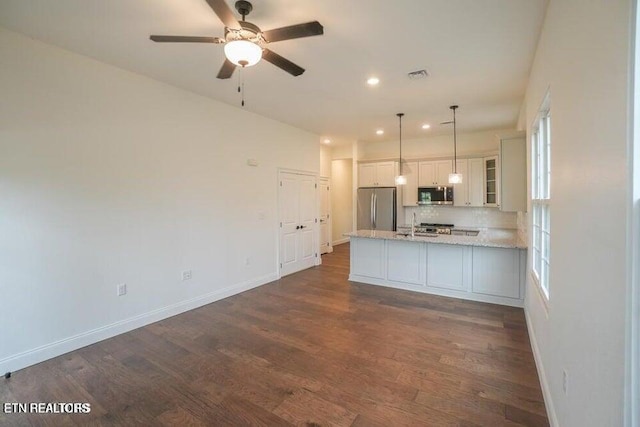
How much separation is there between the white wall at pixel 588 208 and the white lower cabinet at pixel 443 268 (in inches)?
85.7

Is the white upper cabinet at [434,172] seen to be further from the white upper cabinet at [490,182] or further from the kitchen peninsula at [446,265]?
the kitchen peninsula at [446,265]

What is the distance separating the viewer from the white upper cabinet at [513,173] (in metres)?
3.93

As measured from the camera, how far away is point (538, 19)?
2.41 m

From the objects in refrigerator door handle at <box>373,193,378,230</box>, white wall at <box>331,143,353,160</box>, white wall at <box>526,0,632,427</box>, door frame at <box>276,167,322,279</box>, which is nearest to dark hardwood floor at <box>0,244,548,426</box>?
white wall at <box>526,0,632,427</box>

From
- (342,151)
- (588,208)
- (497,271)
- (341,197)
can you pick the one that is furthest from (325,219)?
(588,208)

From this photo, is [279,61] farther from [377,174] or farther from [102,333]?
[377,174]

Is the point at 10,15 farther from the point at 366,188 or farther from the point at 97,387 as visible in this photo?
the point at 366,188

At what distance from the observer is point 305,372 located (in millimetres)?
2559

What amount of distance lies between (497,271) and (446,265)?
2.15 ft

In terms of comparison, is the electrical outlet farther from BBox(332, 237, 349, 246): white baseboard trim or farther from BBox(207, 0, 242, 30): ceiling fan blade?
BBox(332, 237, 349, 246): white baseboard trim

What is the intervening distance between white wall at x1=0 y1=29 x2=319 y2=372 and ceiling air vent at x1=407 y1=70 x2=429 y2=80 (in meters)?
2.35

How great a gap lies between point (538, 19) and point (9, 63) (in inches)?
175

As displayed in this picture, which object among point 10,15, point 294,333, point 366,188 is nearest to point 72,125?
point 10,15

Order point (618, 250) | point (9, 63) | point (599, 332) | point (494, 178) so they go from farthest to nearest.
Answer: point (494, 178) → point (9, 63) → point (599, 332) → point (618, 250)
